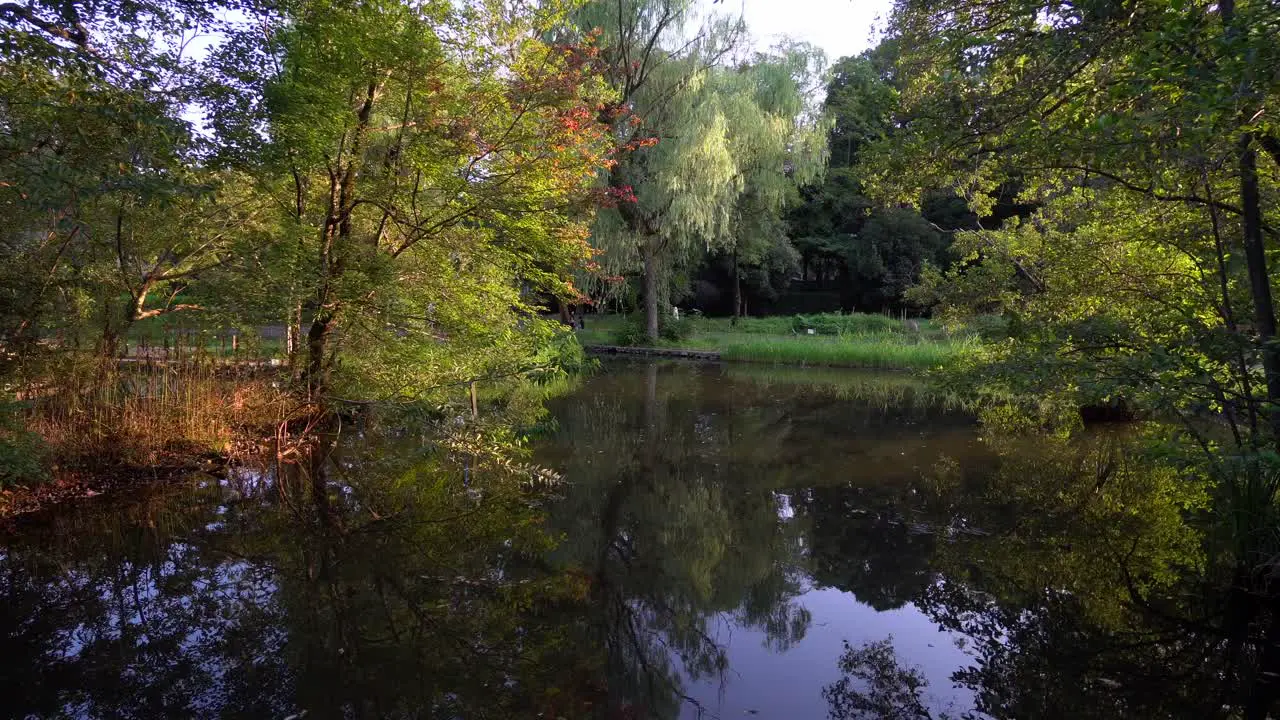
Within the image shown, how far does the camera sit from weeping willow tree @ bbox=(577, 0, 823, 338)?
17422 mm

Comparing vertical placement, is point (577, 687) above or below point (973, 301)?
below

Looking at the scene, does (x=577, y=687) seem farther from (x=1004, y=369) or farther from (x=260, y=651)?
(x=1004, y=369)

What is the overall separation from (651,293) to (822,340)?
488cm

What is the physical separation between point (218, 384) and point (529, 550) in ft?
12.9

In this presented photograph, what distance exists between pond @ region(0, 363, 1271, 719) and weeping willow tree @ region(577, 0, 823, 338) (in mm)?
10841

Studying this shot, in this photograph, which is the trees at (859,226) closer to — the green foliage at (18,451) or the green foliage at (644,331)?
the green foliage at (644,331)

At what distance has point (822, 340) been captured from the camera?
19.9m

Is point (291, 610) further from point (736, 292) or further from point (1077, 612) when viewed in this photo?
point (736, 292)

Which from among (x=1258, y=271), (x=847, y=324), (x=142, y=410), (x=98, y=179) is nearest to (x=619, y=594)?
(x=98, y=179)

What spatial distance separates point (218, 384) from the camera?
7023mm

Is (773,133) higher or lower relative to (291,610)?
higher

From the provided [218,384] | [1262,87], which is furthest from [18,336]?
[1262,87]

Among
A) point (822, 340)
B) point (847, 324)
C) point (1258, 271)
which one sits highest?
point (1258, 271)

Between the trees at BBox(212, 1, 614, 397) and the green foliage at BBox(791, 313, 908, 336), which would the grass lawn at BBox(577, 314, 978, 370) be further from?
the trees at BBox(212, 1, 614, 397)
